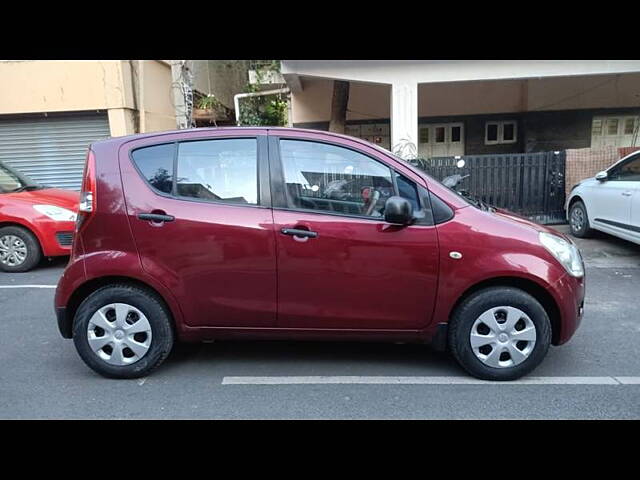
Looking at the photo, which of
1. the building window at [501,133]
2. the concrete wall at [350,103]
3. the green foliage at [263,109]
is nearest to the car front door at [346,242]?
the concrete wall at [350,103]

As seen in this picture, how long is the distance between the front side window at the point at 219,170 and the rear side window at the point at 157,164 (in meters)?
0.07

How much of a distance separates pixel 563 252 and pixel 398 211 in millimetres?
1257

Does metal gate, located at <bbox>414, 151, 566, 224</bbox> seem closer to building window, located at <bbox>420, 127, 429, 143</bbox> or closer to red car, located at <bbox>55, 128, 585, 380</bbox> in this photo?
building window, located at <bbox>420, 127, 429, 143</bbox>

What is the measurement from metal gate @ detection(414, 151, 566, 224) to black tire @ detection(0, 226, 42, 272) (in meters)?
6.51

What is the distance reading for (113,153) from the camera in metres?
3.33

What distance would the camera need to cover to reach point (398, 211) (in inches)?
120

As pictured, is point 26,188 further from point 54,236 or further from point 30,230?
point 54,236

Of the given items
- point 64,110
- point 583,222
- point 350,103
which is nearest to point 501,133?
point 350,103

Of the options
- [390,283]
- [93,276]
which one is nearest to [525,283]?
[390,283]

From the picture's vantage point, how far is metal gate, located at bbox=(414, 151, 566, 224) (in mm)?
8617

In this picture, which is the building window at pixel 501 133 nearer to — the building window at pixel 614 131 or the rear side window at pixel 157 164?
the building window at pixel 614 131

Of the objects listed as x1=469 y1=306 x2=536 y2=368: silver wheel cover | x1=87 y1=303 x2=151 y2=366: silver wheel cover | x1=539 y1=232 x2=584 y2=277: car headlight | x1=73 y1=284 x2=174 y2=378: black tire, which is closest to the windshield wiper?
x1=73 y1=284 x2=174 y2=378: black tire
